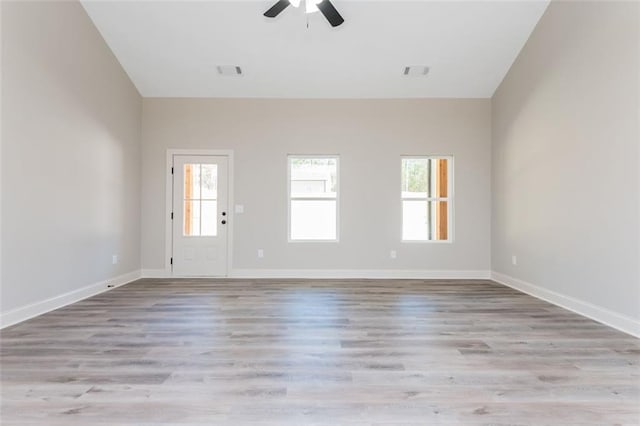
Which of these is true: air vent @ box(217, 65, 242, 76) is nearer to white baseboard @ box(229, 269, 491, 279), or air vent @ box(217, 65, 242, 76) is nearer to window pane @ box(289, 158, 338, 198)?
window pane @ box(289, 158, 338, 198)

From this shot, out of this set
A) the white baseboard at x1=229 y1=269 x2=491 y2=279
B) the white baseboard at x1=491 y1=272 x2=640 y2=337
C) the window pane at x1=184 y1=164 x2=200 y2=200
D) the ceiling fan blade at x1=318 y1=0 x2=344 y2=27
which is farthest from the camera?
the window pane at x1=184 y1=164 x2=200 y2=200

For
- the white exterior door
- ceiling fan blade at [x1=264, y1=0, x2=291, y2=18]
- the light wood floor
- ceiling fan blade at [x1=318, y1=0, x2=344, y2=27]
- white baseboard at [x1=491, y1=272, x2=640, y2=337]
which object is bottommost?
the light wood floor

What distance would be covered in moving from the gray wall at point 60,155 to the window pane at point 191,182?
83cm

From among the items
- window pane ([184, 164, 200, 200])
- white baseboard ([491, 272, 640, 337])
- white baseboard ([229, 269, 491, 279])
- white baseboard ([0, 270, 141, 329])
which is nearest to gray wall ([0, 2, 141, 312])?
white baseboard ([0, 270, 141, 329])

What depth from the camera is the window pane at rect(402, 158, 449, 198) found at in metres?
5.68

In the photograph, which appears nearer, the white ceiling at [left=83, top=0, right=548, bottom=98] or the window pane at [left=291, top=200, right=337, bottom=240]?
the white ceiling at [left=83, top=0, right=548, bottom=98]

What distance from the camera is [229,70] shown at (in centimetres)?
497

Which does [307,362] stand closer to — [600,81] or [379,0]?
[600,81]

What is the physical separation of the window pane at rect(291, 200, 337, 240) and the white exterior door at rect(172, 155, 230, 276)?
3.62 feet

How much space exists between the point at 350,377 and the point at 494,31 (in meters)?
4.45

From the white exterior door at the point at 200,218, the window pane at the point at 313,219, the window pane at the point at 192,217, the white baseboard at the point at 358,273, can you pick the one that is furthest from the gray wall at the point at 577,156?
the window pane at the point at 192,217

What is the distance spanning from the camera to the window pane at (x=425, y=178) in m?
5.68

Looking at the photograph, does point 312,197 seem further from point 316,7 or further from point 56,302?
point 56,302

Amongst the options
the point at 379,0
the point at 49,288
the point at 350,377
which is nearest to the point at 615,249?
the point at 350,377
